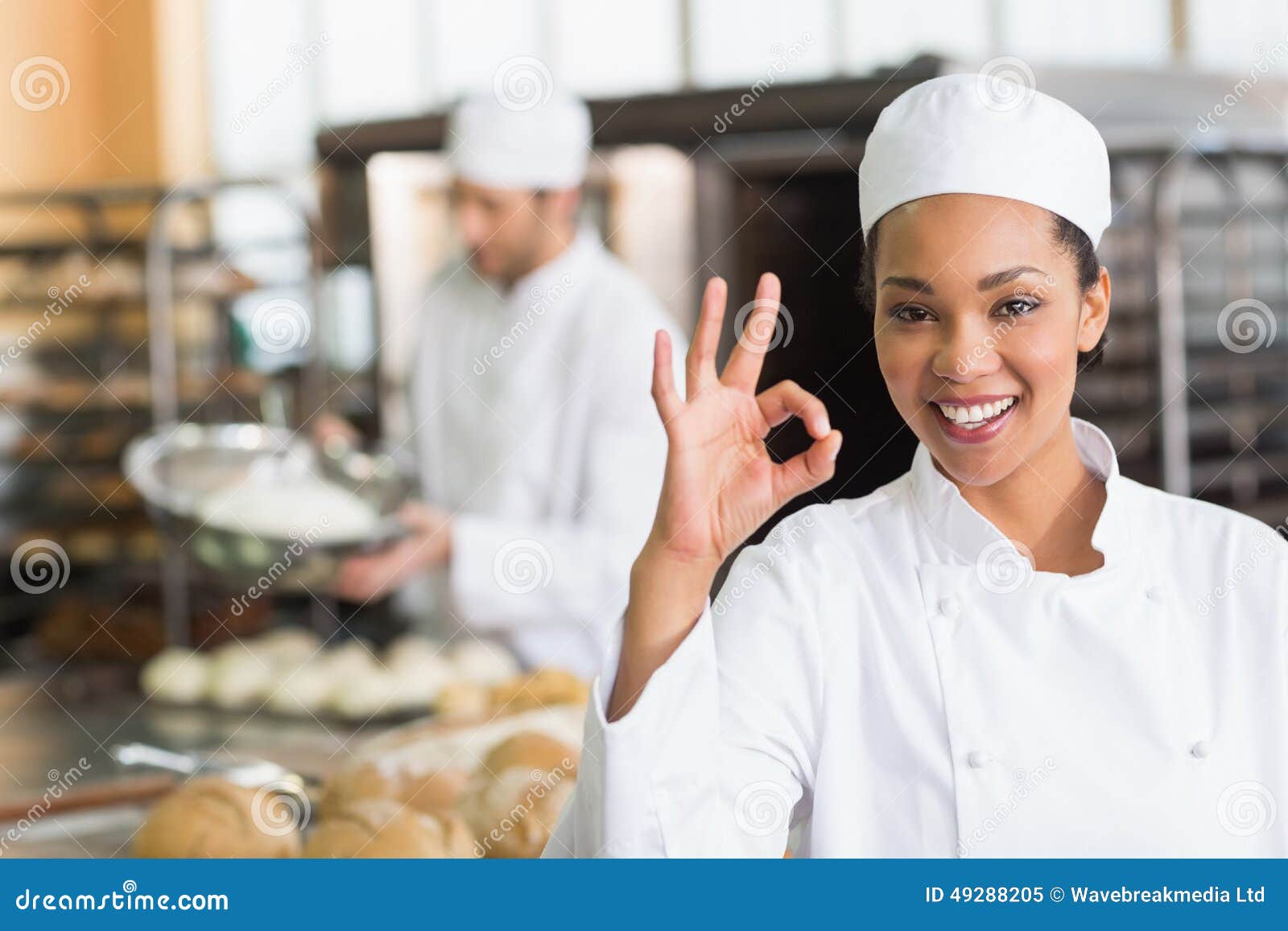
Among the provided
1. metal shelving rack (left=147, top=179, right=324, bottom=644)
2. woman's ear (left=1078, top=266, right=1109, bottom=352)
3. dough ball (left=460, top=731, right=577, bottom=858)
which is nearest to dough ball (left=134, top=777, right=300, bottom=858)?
dough ball (left=460, top=731, right=577, bottom=858)

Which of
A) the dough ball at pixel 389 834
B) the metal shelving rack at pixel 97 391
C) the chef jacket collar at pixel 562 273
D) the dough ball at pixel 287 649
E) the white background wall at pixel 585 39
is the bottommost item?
the dough ball at pixel 389 834

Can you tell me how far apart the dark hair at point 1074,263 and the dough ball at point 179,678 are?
1.28 m

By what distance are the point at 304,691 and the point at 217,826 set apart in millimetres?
730

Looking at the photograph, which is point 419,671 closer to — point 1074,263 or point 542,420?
point 542,420

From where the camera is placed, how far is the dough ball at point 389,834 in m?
0.87

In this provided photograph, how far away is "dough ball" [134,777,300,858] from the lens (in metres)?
0.91

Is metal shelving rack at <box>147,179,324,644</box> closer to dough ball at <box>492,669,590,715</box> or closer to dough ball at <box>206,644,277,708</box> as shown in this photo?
dough ball at <box>206,644,277,708</box>

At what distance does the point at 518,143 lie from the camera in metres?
1.73

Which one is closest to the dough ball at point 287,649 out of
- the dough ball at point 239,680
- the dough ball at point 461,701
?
the dough ball at point 239,680

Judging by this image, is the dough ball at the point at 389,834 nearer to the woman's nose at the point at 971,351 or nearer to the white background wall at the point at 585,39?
the woman's nose at the point at 971,351

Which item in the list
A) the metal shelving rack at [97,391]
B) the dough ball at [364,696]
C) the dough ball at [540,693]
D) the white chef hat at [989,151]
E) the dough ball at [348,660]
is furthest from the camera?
the metal shelving rack at [97,391]

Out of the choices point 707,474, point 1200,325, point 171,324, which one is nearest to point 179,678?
point 707,474

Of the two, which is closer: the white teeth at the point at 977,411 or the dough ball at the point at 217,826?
the white teeth at the point at 977,411

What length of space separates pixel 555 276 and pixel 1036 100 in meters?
1.17
